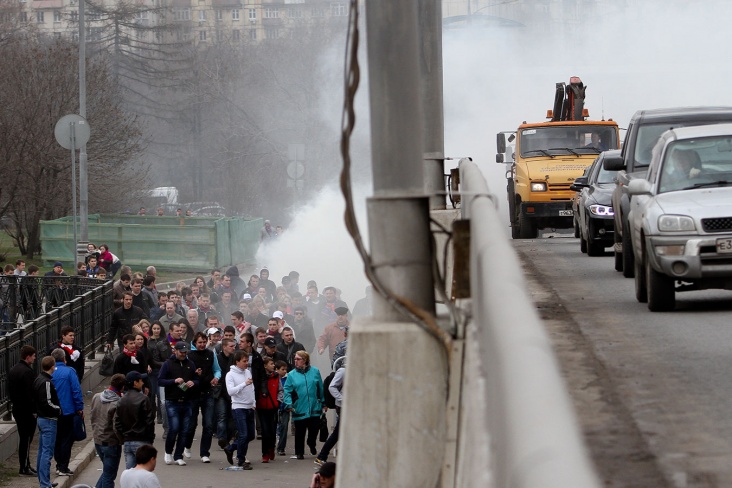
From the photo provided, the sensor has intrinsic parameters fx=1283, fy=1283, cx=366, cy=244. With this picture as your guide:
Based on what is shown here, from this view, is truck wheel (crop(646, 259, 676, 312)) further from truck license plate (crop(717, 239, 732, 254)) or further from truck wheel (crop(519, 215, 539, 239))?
truck wheel (crop(519, 215, 539, 239))

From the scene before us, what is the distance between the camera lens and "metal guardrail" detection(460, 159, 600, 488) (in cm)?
192

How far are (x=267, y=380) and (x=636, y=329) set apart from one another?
795 cm

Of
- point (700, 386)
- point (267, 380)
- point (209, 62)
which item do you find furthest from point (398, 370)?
point (209, 62)

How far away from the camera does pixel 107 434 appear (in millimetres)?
14062

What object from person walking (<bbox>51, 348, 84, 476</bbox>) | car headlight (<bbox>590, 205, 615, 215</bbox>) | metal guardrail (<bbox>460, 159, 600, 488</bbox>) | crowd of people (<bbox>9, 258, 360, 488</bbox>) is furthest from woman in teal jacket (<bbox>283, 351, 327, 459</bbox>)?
metal guardrail (<bbox>460, 159, 600, 488</bbox>)

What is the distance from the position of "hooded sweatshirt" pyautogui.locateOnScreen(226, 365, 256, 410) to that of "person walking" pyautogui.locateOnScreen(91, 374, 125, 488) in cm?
199

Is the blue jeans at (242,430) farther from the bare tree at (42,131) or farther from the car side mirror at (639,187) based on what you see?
the bare tree at (42,131)

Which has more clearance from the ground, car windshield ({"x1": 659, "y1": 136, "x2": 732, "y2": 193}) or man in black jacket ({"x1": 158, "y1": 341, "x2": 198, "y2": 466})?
car windshield ({"x1": 659, "y1": 136, "x2": 732, "y2": 193})

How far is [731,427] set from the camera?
19.7 ft

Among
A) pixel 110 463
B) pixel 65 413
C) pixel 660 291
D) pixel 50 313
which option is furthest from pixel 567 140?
pixel 660 291

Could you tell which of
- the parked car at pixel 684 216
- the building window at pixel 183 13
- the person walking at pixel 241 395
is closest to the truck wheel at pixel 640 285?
the parked car at pixel 684 216

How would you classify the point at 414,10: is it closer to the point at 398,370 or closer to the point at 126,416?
the point at 398,370

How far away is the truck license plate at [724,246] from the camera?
9.78 metres

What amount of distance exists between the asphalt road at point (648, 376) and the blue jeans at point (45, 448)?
219 inches
